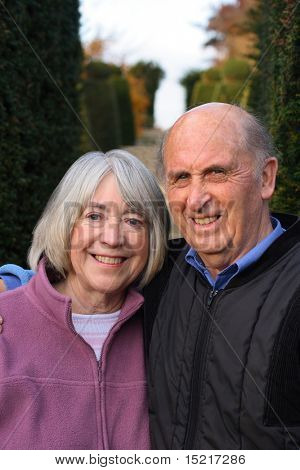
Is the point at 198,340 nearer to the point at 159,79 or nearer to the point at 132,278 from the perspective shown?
the point at 132,278

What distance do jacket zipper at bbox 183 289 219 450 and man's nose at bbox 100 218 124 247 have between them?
568 millimetres

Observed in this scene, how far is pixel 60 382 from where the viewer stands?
8.20ft

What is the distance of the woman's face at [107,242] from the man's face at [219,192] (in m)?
0.32

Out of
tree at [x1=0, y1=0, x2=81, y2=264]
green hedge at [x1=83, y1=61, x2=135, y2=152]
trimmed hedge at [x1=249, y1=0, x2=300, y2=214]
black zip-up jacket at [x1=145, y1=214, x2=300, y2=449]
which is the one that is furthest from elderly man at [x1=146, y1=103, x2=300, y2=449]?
green hedge at [x1=83, y1=61, x2=135, y2=152]

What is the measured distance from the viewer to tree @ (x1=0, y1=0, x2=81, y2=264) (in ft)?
16.9

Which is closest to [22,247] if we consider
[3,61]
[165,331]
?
[3,61]

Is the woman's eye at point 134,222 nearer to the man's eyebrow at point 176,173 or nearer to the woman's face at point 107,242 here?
the woman's face at point 107,242

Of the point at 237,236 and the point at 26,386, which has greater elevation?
the point at 237,236

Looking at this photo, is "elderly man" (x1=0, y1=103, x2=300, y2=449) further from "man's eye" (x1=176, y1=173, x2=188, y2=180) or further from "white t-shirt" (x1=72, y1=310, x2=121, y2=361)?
"white t-shirt" (x1=72, y1=310, x2=121, y2=361)

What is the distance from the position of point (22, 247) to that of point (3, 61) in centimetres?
168

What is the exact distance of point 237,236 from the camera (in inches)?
95.1

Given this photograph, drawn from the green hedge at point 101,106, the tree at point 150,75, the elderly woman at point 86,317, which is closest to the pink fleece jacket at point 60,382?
the elderly woman at point 86,317

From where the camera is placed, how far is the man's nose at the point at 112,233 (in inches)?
103

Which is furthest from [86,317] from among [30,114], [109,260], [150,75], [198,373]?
[150,75]
